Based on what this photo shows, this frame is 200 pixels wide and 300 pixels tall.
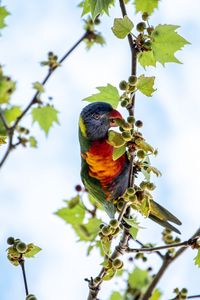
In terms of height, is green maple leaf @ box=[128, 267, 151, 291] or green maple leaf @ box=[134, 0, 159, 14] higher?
green maple leaf @ box=[134, 0, 159, 14]

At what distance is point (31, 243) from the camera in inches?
74.4

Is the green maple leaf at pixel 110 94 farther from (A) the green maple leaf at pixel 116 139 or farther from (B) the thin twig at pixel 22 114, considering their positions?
(B) the thin twig at pixel 22 114

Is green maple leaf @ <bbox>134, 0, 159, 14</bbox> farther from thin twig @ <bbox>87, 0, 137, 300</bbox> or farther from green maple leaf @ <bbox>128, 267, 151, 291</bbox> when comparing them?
green maple leaf @ <bbox>128, 267, 151, 291</bbox>

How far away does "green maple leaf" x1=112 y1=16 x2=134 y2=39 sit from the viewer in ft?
6.30

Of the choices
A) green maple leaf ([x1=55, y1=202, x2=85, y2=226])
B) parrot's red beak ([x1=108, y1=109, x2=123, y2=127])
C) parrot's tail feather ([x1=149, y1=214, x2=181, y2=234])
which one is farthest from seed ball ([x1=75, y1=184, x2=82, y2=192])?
parrot's red beak ([x1=108, y1=109, x2=123, y2=127])

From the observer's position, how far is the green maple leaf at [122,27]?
1.92 metres

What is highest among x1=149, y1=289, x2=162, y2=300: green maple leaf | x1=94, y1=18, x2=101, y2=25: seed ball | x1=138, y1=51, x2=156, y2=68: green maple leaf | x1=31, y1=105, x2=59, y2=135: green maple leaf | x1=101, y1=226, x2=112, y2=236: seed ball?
x1=94, y1=18, x2=101, y2=25: seed ball

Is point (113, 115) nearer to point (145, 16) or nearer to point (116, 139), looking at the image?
point (145, 16)

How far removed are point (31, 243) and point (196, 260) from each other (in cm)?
82

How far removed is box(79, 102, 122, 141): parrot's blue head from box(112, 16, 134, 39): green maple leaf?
29.0 inches

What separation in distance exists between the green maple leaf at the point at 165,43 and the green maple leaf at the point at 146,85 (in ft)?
0.80

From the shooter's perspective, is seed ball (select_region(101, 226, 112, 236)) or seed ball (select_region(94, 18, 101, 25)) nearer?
seed ball (select_region(101, 226, 112, 236))

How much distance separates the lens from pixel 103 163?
2.96 m

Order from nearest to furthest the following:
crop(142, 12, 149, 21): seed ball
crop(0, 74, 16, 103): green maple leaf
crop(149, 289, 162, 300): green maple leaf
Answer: crop(142, 12, 149, 21): seed ball
crop(149, 289, 162, 300): green maple leaf
crop(0, 74, 16, 103): green maple leaf
